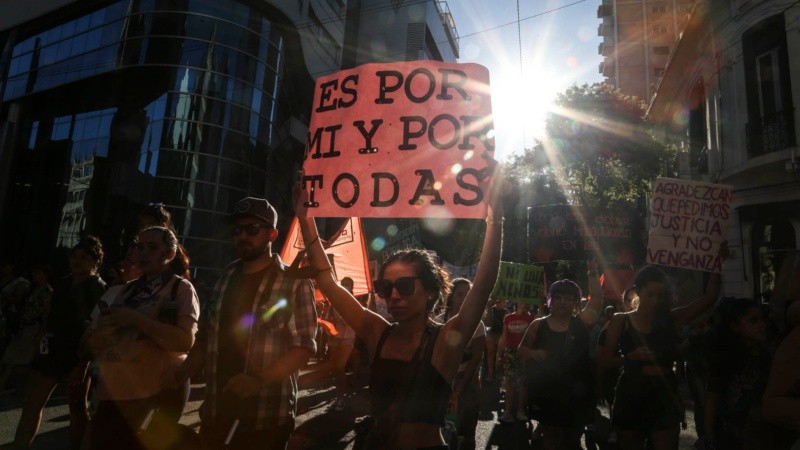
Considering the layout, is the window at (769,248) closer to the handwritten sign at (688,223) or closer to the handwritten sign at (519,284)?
the handwritten sign at (519,284)

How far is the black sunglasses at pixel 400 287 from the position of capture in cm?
238

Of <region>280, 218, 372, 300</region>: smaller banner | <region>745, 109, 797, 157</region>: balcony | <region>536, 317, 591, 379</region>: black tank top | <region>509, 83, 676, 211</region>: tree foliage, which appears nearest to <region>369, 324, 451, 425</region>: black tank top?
<region>536, 317, 591, 379</region>: black tank top

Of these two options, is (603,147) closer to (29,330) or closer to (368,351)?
(29,330)

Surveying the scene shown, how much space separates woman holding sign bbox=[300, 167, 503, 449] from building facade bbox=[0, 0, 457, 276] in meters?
17.5

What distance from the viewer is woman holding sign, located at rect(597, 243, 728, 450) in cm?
379

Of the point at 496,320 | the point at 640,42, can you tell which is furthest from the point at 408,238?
the point at 640,42

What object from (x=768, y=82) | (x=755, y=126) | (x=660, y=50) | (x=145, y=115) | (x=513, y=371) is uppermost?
(x=660, y=50)

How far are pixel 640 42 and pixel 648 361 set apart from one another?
5372 cm

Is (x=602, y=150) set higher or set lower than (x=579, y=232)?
Answer: higher

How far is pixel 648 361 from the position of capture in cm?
391

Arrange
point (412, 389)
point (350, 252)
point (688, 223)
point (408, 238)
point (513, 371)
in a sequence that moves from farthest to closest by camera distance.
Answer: point (408, 238)
point (513, 371)
point (350, 252)
point (688, 223)
point (412, 389)

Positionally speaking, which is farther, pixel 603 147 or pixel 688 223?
pixel 603 147

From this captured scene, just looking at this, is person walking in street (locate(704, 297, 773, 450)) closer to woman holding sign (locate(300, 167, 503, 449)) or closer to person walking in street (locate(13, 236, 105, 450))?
woman holding sign (locate(300, 167, 503, 449))

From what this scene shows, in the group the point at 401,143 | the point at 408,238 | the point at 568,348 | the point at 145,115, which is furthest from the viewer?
the point at 145,115
